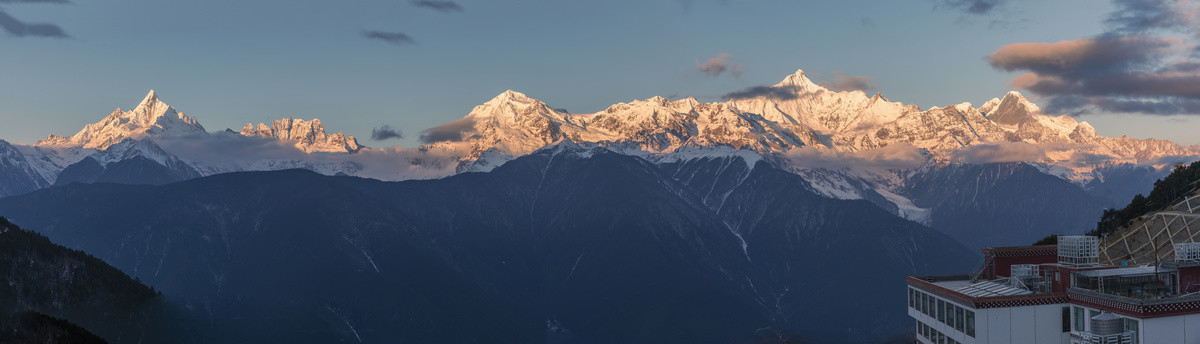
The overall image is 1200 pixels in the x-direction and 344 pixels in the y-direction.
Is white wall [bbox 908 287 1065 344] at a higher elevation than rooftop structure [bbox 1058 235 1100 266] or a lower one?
lower

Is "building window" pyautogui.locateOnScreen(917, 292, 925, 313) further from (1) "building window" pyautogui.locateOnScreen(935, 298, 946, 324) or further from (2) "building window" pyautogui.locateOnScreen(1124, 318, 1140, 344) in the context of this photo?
(2) "building window" pyautogui.locateOnScreen(1124, 318, 1140, 344)

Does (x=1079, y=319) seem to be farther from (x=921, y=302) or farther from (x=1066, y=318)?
(x=921, y=302)

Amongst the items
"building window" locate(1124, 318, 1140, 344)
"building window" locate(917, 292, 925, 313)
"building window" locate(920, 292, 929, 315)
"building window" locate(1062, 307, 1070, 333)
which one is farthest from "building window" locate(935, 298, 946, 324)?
"building window" locate(1124, 318, 1140, 344)

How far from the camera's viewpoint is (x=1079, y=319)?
97625mm

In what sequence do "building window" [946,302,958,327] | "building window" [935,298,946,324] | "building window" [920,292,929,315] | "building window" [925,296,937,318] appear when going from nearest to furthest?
1. "building window" [946,302,958,327]
2. "building window" [935,298,946,324]
3. "building window" [925,296,937,318]
4. "building window" [920,292,929,315]

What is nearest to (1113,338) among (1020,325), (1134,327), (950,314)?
(1134,327)

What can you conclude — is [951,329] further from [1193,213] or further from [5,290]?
[5,290]

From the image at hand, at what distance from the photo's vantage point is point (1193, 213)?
463ft

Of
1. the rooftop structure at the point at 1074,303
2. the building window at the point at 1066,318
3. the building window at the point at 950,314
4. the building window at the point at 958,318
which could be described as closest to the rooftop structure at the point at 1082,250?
the rooftop structure at the point at 1074,303

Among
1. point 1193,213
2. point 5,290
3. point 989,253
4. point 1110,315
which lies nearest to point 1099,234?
point 1193,213

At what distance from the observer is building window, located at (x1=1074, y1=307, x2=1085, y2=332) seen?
97000mm

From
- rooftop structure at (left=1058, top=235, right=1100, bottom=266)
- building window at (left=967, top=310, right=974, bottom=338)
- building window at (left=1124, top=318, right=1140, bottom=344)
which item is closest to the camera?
building window at (left=1124, top=318, right=1140, bottom=344)

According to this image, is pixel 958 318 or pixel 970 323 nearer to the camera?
pixel 970 323

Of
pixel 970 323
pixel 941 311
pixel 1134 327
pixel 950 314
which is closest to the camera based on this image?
pixel 1134 327
